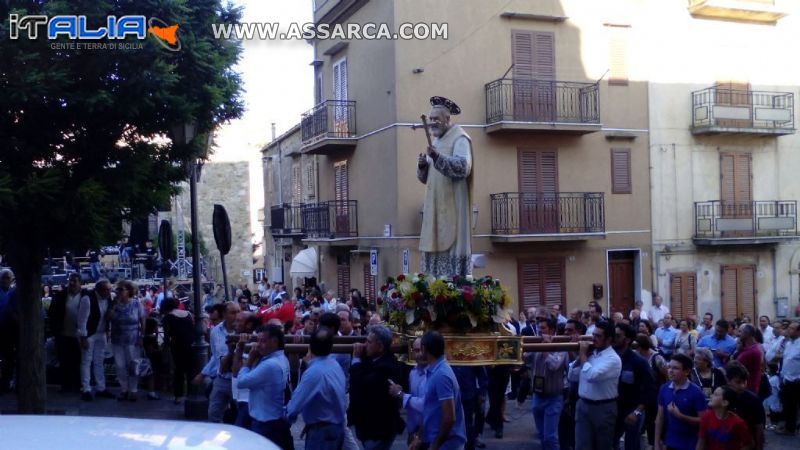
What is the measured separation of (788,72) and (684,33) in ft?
13.3

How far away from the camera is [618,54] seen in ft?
76.8

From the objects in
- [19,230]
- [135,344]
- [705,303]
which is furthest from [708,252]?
[19,230]

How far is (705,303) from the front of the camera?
24.1m

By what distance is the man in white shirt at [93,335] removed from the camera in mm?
11938

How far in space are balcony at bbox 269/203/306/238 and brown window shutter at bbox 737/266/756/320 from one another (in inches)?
552

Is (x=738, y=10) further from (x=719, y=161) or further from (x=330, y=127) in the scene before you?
(x=330, y=127)

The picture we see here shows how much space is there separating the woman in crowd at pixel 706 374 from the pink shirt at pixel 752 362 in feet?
5.13

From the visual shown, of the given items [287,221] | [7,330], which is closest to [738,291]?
[287,221]

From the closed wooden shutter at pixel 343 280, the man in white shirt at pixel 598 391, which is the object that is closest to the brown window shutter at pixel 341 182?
the closed wooden shutter at pixel 343 280

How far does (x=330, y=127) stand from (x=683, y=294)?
11462 millimetres

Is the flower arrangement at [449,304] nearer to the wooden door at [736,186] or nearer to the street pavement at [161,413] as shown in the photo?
the street pavement at [161,413]

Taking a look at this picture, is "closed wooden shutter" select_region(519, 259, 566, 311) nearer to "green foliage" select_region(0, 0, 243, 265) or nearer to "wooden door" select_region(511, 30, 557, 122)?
"wooden door" select_region(511, 30, 557, 122)

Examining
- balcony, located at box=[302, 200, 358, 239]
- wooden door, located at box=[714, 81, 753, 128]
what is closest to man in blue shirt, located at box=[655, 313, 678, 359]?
wooden door, located at box=[714, 81, 753, 128]

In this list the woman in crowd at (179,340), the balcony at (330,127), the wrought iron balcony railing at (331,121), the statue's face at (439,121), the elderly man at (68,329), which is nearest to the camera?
the statue's face at (439,121)
